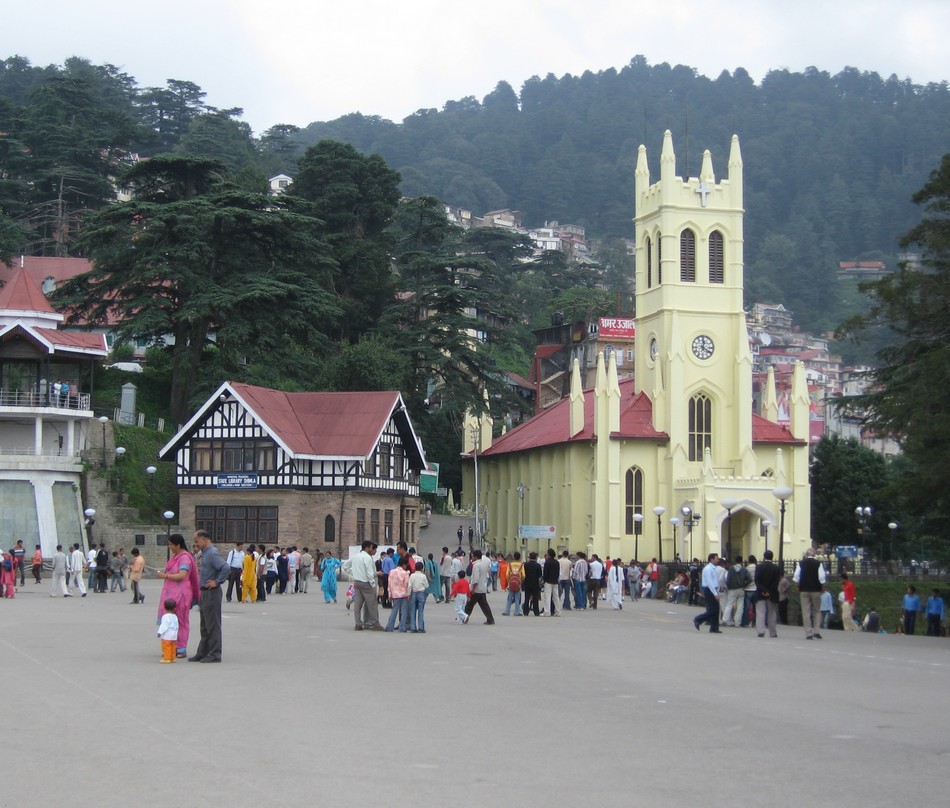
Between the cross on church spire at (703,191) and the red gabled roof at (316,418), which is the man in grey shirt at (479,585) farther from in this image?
the cross on church spire at (703,191)

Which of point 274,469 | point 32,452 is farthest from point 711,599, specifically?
point 32,452

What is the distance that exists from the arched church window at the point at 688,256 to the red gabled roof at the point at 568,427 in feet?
20.4

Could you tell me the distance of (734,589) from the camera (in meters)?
29.2

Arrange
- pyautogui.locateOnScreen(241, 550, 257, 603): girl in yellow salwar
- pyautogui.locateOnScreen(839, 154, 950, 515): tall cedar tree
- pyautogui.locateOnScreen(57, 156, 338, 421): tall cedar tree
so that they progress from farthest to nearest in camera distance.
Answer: pyautogui.locateOnScreen(57, 156, 338, 421): tall cedar tree
pyautogui.locateOnScreen(241, 550, 257, 603): girl in yellow salwar
pyautogui.locateOnScreen(839, 154, 950, 515): tall cedar tree

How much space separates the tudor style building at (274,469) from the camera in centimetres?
5375

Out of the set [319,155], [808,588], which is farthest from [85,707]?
[319,155]

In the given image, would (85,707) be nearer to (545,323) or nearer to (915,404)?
(915,404)

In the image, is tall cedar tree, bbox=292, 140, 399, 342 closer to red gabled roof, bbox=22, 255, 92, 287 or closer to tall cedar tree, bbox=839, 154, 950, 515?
red gabled roof, bbox=22, 255, 92, 287

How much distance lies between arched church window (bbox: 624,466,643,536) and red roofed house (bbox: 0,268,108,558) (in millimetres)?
24606

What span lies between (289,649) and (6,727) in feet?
27.5

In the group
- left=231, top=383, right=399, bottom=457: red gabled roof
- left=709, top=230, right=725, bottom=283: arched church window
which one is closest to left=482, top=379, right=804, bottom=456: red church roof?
left=709, top=230, right=725, bottom=283: arched church window

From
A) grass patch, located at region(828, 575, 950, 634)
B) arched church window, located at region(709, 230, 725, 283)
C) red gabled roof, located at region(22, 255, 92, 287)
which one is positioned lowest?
grass patch, located at region(828, 575, 950, 634)

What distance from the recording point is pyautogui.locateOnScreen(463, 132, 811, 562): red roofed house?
64062 mm

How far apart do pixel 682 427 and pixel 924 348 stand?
1312 inches
